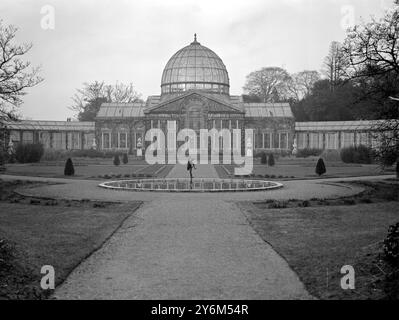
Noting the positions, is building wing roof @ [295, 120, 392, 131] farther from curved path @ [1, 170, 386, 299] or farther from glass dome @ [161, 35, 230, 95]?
curved path @ [1, 170, 386, 299]

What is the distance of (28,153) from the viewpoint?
2238 inches

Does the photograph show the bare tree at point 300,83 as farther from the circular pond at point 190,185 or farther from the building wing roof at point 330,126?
the circular pond at point 190,185

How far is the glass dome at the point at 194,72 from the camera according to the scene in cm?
8561

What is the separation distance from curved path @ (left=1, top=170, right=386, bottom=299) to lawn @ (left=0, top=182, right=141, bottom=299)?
1.38 feet

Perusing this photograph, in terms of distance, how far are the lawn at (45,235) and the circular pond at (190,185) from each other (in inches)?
241

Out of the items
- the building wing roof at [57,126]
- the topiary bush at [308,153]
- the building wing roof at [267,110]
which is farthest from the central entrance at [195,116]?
the building wing roof at [57,126]

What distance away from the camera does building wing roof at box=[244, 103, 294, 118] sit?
283 feet

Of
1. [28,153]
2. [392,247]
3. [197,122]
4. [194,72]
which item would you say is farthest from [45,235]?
[194,72]

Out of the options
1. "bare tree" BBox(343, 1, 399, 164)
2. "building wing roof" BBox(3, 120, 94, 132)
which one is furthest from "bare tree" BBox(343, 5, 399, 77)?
"building wing roof" BBox(3, 120, 94, 132)

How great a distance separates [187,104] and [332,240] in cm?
6694

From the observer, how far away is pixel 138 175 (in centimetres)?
3947

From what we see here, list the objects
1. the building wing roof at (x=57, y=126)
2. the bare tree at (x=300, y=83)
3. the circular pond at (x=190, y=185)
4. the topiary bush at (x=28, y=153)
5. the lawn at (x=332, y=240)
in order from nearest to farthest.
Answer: the lawn at (x=332, y=240) < the circular pond at (x=190, y=185) < the topiary bush at (x=28, y=153) < the building wing roof at (x=57, y=126) < the bare tree at (x=300, y=83)
